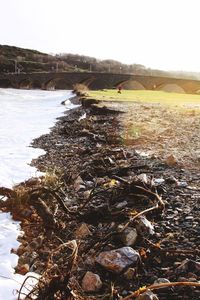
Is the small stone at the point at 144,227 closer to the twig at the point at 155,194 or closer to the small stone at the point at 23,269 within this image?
Answer: the twig at the point at 155,194

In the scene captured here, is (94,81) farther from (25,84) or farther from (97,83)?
(25,84)

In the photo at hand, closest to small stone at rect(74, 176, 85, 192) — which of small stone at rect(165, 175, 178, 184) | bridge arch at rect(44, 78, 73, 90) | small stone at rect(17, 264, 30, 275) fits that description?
small stone at rect(165, 175, 178, 184)

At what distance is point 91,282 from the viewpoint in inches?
180

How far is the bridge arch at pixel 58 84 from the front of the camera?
267 feet

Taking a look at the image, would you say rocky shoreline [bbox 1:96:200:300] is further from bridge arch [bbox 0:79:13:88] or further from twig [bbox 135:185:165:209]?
bridge arch [bbox 0:79:13:88]

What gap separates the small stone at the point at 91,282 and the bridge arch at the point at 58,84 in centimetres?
7722

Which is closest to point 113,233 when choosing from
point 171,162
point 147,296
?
point 147,296

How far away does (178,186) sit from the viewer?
7461 mm

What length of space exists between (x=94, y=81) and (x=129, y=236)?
7529 cm

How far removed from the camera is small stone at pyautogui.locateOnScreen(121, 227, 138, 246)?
17.2ft

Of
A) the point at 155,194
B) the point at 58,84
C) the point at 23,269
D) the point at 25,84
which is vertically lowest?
the point at 25,84

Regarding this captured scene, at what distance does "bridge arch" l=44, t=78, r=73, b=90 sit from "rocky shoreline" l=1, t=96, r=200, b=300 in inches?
2860

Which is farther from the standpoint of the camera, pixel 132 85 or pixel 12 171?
pixel 132 85

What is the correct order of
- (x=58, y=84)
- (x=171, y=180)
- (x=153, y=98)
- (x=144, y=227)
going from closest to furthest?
(x=144, y=227) < (x=171, y=180) < (x=153, y=98) < (x=58, y=84)
